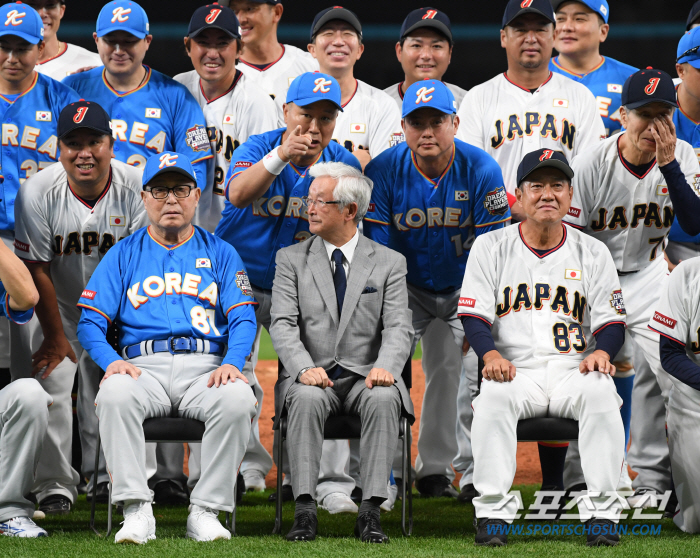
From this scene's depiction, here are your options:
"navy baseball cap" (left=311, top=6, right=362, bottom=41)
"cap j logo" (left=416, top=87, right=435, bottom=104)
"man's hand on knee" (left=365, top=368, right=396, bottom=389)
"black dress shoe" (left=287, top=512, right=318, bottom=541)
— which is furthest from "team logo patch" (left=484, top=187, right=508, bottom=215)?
"black dress shoe" (left=287, top=512, right=318, bottom=541)

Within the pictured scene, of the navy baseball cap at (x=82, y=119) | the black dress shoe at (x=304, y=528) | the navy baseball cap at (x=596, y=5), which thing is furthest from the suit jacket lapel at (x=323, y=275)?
the navy baseball cap at (x=596, y=5)

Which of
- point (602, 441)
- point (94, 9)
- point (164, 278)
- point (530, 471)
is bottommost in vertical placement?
point (530, 471)

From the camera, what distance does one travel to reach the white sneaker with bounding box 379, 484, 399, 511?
175 inches

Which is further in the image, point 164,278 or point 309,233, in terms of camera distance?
point 309,233

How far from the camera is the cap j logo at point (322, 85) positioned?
441 cm

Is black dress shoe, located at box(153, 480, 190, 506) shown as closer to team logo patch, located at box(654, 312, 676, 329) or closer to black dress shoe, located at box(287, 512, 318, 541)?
black dress shoe, located at box(287, 512, 318, 541)

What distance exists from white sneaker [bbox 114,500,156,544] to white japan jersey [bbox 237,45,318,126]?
2.96 m

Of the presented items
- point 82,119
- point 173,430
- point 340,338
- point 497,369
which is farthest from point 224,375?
point 82,119

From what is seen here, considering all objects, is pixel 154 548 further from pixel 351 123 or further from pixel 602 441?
pixel 351 123

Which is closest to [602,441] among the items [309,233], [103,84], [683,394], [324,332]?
[683,394]

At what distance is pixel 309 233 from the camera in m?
4.72

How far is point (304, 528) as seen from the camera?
370 centimetres

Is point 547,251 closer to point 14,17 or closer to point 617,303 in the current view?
point 617,303

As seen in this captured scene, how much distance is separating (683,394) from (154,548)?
2490 mm
